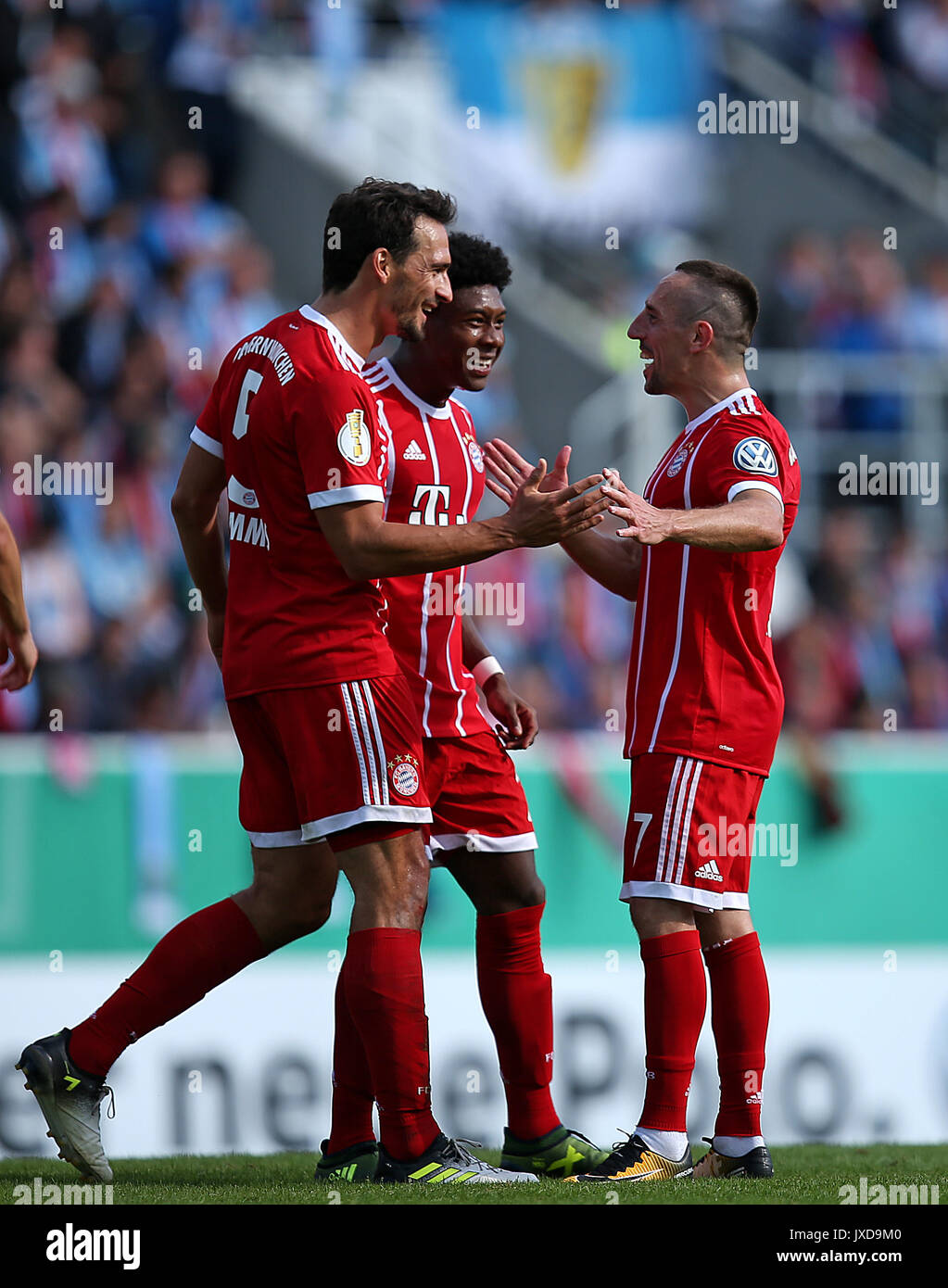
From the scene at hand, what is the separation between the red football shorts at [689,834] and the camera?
4.59 meters

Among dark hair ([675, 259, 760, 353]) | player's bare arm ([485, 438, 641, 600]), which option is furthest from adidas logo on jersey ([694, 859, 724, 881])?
dark hair ([675, 259, 760, 353])

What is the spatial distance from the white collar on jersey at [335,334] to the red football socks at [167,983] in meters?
1.43

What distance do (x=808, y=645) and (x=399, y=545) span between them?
6.68m

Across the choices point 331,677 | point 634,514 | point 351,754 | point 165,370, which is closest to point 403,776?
point 351,754

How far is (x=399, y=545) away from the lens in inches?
166

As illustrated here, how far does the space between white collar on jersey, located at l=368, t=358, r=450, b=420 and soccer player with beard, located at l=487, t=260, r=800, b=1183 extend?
0.56 meters

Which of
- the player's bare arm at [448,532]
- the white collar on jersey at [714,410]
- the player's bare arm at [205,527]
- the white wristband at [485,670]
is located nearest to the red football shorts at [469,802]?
the white wristband at [485,670]

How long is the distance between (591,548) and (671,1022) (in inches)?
54.2

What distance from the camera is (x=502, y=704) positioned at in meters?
5.24

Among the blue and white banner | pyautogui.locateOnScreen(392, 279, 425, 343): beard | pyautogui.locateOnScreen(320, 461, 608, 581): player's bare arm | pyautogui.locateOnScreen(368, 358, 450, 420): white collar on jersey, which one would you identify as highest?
the blue and white banner

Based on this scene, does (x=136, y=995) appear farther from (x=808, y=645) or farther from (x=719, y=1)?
(x=719, y=1)

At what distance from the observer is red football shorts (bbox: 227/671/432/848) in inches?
168

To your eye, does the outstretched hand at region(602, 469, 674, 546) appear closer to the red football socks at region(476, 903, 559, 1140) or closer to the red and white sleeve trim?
the red and white sleeve trim
